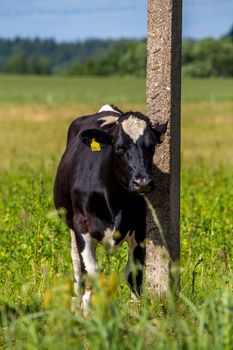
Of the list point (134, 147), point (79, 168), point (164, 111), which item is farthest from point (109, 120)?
point (134, 147)

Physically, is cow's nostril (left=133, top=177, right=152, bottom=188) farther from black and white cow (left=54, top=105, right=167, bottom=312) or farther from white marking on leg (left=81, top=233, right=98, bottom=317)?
white marking on leg (left=81, top=233, right=98, bottom=317)

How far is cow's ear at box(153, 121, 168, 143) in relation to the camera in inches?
279

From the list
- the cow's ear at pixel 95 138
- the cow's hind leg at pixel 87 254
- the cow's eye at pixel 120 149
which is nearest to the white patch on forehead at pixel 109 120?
the cow's ear at pixel 95 138

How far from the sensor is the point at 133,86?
103125mm

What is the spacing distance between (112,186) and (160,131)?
622 millimetres

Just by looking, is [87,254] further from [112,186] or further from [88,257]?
[112,186]

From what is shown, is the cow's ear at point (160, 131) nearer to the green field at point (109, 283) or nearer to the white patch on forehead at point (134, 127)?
the white patch on forehead at point (134, 127)

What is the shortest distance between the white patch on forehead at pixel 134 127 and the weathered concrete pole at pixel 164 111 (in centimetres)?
35

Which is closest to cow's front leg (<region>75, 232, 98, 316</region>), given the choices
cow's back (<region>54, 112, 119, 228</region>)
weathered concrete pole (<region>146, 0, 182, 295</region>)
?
cow's back (<region>54, 112, 119, 228</region>)

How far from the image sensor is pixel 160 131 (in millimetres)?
7117

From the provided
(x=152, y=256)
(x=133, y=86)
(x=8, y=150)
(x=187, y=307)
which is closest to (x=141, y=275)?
(x=152, y=256)

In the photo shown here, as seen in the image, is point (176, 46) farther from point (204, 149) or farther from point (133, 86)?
point (133, 86)

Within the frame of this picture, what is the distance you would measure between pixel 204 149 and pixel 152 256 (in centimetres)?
2333

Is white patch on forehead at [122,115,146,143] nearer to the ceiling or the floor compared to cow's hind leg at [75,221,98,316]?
nearer to the ceiling
